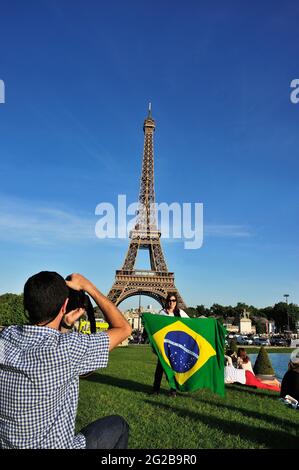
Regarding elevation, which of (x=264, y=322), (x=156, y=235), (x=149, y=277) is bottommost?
(x=264, y=322)

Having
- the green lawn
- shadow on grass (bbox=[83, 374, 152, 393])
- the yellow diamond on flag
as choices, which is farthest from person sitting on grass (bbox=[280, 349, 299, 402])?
shadow on grass (bbox=[83, 374, 152, 393])

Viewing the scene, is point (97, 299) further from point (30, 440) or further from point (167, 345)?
point (167, 345)

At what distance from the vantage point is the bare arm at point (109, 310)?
8.74ft

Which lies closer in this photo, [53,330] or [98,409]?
[53,330]

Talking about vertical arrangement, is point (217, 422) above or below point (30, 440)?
below

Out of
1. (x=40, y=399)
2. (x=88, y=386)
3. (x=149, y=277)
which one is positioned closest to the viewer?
(x=40, y=399)

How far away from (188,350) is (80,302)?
6196 mm

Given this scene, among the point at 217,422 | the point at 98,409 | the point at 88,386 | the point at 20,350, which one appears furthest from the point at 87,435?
the point at 88,386

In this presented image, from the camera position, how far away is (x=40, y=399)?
2338 mm

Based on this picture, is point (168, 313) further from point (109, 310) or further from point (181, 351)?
point (109, 310)

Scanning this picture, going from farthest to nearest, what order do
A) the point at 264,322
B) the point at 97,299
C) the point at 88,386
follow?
the point at 264,322
the point at 88,386
the point at 97,299

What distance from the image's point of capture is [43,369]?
7.64ft

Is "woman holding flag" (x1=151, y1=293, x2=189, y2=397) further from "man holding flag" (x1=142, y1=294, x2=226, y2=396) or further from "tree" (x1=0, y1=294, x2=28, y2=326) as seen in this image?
"tree" (x1=0, y1=294, x2=28, y2=326)

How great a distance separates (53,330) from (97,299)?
36 centimetres
